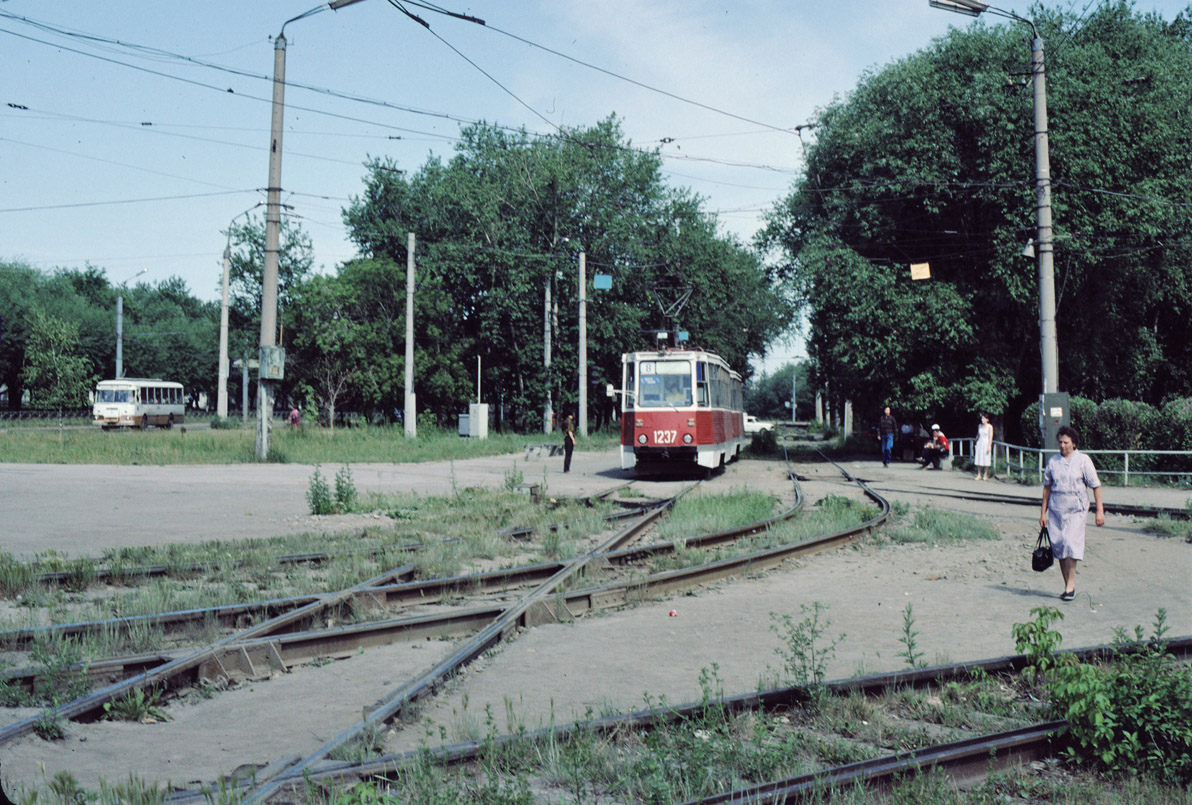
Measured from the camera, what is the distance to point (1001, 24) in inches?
1293

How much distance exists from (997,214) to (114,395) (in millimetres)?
45907

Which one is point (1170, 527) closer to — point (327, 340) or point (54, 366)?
point (327, 340)

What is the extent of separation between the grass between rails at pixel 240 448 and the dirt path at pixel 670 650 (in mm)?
14979

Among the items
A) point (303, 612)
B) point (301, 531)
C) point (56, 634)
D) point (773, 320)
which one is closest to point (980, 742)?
point (303, 612)

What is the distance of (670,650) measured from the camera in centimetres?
732

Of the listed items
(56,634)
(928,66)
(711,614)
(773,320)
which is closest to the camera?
(56,634)

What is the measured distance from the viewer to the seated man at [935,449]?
100ft

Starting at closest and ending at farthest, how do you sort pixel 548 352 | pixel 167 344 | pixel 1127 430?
pixel 1127 430 → pixel 548 352 → pixel 167 344

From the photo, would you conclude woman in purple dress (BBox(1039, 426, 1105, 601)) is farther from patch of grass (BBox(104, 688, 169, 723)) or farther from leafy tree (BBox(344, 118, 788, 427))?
leafy tree (BBox(344, 118, 788, 427))

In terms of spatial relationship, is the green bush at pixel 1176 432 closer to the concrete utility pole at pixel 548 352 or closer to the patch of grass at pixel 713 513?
the patch of grass at pixel 713 513

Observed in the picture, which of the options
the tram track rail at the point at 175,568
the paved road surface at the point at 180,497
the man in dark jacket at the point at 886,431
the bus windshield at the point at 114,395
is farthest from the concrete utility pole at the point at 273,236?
the bus windshield at the point at 114,395

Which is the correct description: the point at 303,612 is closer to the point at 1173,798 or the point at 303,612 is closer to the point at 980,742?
the point at 980,742

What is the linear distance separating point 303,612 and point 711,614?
3.40m

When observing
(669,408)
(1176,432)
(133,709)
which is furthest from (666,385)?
(133,709)
